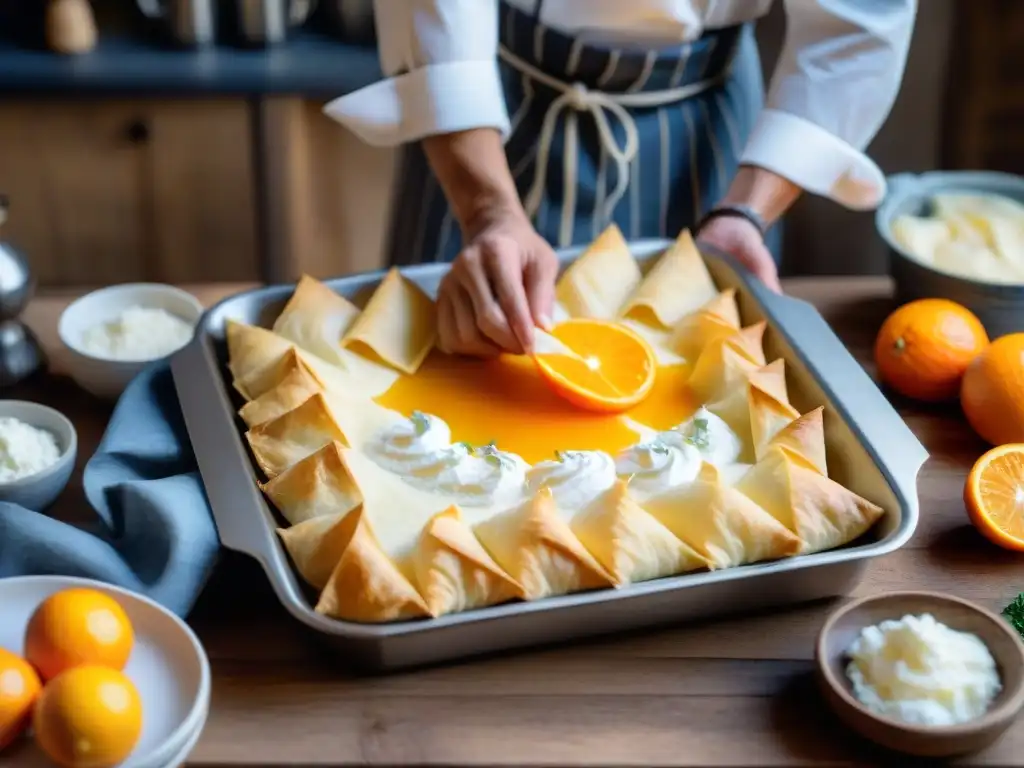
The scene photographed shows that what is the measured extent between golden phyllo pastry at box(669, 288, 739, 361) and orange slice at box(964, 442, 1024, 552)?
298 millimetres

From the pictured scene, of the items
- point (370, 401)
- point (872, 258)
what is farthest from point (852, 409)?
point (872, 258)

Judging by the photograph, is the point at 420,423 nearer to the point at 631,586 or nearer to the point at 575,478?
the point at 575,478

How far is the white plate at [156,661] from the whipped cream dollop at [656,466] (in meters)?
0.41

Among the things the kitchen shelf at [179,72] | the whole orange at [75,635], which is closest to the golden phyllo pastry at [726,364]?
the whole orange at [75,635]

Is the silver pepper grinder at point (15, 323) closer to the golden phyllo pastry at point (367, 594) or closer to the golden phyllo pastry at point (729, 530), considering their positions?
the golden phyllo pastry at point (367, 594)

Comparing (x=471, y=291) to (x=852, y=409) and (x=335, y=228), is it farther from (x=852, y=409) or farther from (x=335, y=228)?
(x=335, y=228)

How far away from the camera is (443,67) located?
4.80 ft

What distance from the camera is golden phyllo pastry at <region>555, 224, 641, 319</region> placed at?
1.38 m

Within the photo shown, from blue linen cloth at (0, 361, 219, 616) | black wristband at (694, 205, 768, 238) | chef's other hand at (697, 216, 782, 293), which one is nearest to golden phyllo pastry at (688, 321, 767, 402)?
chef's other hand at (697, 216, 782, 293)

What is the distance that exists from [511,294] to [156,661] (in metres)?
0.53

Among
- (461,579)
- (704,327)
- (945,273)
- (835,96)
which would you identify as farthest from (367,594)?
(835,96)

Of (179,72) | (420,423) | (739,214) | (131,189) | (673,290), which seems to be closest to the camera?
(420,423)

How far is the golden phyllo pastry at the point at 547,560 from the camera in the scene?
37.9 inches

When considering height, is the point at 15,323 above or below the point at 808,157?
below
